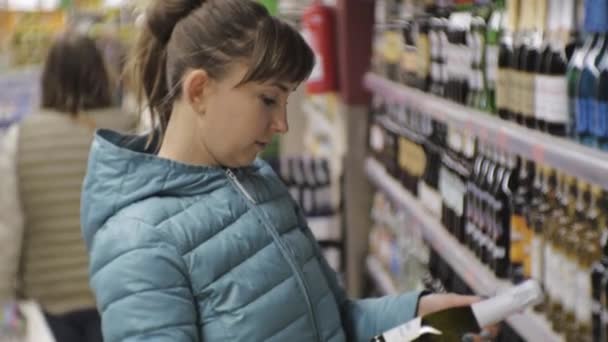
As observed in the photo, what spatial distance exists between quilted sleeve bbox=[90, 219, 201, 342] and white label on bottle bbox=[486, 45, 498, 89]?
1.73 m

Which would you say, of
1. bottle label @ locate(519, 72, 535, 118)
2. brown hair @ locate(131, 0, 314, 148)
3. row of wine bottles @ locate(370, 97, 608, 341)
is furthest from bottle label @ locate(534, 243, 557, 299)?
brown hair @ locate(131, 0, 314, 148)

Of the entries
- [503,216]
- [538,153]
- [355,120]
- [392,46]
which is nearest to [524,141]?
[538,153]

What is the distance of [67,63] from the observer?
13.8ft

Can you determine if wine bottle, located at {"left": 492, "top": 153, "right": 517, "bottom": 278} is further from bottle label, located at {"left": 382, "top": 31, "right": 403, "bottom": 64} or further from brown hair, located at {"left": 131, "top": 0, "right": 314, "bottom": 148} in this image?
bottle label, located at {"left": 382, "top": 31, "right": 403, "bottom": 64}

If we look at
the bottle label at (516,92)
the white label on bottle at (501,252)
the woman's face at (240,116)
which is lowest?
the white label on bottle at (501,252)

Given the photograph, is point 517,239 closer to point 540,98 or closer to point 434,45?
point 540,98

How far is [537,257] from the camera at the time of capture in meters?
2.87

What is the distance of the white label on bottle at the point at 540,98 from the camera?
8.98ft

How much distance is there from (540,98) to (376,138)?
8.30 ft

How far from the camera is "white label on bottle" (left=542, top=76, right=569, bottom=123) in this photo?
8.71 ft

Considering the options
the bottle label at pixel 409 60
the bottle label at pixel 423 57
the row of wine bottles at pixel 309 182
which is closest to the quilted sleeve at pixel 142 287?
the bottle label at pixel 423 57

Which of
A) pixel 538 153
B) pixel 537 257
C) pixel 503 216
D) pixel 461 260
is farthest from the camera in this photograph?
pixel 461 260

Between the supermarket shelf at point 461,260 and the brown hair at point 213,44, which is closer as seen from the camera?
the brown hair at point 213,44

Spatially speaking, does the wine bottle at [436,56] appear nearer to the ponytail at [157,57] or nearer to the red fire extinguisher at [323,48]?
the red fire extinguisher at [323,48]
